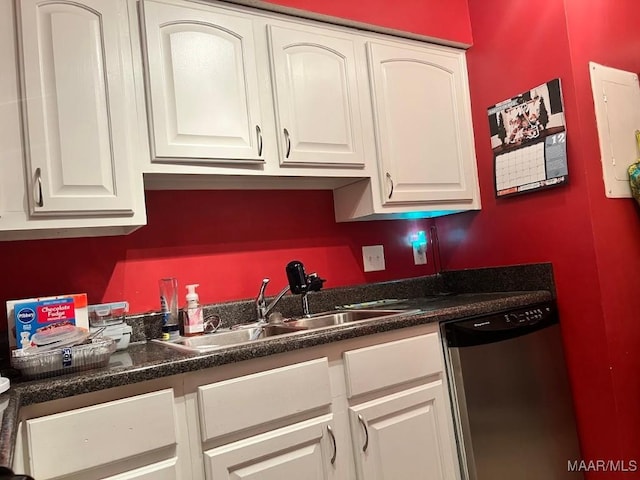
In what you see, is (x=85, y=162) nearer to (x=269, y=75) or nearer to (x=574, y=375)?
(x=269, y=75)

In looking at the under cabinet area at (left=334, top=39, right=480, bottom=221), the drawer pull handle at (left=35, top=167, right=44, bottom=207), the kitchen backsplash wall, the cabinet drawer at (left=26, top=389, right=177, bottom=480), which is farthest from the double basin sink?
the drawer pull handle at (left=35, top=167, right=44, bottom=207)

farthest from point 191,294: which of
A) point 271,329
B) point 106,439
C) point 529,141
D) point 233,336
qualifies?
point 529,141

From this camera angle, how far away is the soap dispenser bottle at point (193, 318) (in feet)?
5.75

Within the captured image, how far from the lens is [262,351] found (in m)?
1.33

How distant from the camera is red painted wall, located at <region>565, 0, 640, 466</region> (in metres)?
1.87

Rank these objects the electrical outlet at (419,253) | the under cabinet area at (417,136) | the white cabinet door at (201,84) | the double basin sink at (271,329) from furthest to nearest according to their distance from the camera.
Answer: the electrical outlet at (419,253) → the under cabinet area at (417,136) → the double basin sink at (271,329) → the white cabinet door at (201,84)

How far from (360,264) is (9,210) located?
1.47 m

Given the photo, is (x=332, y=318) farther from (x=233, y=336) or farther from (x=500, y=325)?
(x=500, y=325)

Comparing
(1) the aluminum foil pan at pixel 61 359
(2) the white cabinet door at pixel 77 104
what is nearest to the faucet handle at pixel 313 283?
(2) the white cabinet door at pixel 77 104

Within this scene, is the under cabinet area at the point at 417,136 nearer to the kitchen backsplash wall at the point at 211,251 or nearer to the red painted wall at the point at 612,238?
the kitchen backsplash wall at the point at 211,251

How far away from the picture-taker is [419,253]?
2.55 m

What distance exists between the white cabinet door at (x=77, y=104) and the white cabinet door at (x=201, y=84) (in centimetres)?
9

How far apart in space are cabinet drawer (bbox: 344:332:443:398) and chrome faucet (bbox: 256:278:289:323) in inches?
20.3

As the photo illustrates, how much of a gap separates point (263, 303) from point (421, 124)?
1.06 meters
